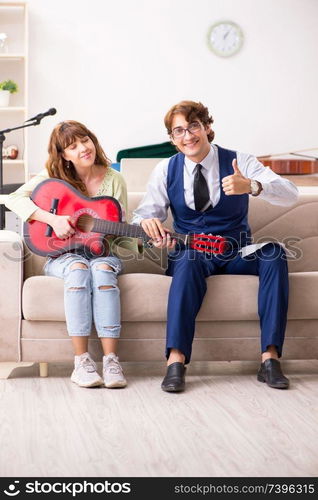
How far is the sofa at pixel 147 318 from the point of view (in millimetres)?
2590

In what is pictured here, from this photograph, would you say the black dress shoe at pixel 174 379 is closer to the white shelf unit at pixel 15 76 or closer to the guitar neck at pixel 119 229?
the guitar neck at pixel 119 229

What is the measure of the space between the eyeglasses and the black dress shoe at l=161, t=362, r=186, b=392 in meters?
0.83

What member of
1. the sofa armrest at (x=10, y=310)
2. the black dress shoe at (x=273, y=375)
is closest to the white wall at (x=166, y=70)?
the sofa armrest at (x=10, y=310)

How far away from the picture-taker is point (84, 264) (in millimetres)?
2611

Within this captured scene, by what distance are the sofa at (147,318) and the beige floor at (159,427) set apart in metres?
0.10

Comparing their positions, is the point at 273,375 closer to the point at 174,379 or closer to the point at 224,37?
the point at 174,379

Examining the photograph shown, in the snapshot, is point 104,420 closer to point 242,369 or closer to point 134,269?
point 242,369

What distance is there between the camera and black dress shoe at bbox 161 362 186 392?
7.95 ft

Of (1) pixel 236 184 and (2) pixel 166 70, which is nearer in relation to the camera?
(1) pixel 236 184

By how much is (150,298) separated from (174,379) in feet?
1.01

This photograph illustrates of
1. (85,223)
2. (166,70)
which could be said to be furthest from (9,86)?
(85,223)

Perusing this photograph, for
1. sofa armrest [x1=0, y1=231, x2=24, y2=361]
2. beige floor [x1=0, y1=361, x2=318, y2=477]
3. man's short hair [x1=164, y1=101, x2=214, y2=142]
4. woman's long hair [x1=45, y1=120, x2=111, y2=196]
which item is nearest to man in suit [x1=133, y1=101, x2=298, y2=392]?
man's short hair [x1=164, y1=101, x2=214, y2=142]

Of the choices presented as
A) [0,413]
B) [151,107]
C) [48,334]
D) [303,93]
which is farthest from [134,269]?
[303,93]

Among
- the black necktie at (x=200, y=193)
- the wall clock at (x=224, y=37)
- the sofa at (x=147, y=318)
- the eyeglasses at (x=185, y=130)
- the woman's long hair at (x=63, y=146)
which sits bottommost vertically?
the sofa at (x=147, y=318)
